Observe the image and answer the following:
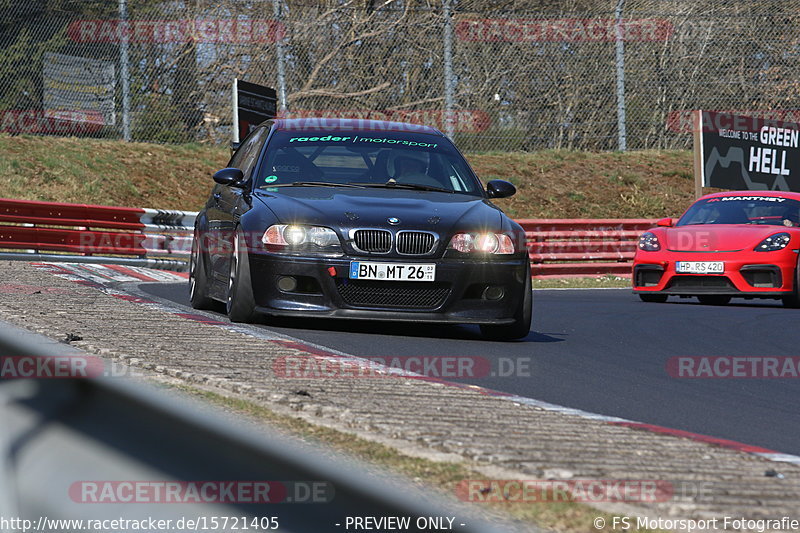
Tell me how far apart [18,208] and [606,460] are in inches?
463

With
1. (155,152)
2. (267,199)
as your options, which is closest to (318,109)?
(155,152)

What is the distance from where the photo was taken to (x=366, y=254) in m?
7.10

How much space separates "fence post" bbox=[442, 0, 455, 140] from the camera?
19859 mm

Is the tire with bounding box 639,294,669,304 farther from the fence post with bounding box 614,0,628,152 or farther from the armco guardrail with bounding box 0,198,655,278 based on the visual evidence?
the fence post with bounding box 614,0,628,152

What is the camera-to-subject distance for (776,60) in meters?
A: 23.4

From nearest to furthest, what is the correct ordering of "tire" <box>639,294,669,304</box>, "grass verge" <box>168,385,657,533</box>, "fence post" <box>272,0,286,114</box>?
"grass verge" <box>168,385,657,533</box> < "tire" <box>639,294,669,304</box> < "fence post" <box>272,0,286,114</box>

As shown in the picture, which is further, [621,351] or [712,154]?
[712,154]

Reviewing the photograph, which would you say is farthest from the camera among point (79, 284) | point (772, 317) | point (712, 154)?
point (712, 154)

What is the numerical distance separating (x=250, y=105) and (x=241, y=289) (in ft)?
29.6

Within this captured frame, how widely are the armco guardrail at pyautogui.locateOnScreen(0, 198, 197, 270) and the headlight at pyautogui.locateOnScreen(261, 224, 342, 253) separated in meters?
6.70

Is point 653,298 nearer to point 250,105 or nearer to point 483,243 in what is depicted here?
point 250,105

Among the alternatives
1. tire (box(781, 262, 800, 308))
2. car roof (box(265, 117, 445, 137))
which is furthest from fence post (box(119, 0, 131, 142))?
tire (box(781, 262, 800, 308))

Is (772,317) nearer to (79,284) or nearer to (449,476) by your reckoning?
(79,284)

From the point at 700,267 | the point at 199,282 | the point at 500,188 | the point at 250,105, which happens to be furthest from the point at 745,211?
the point at 199,282
